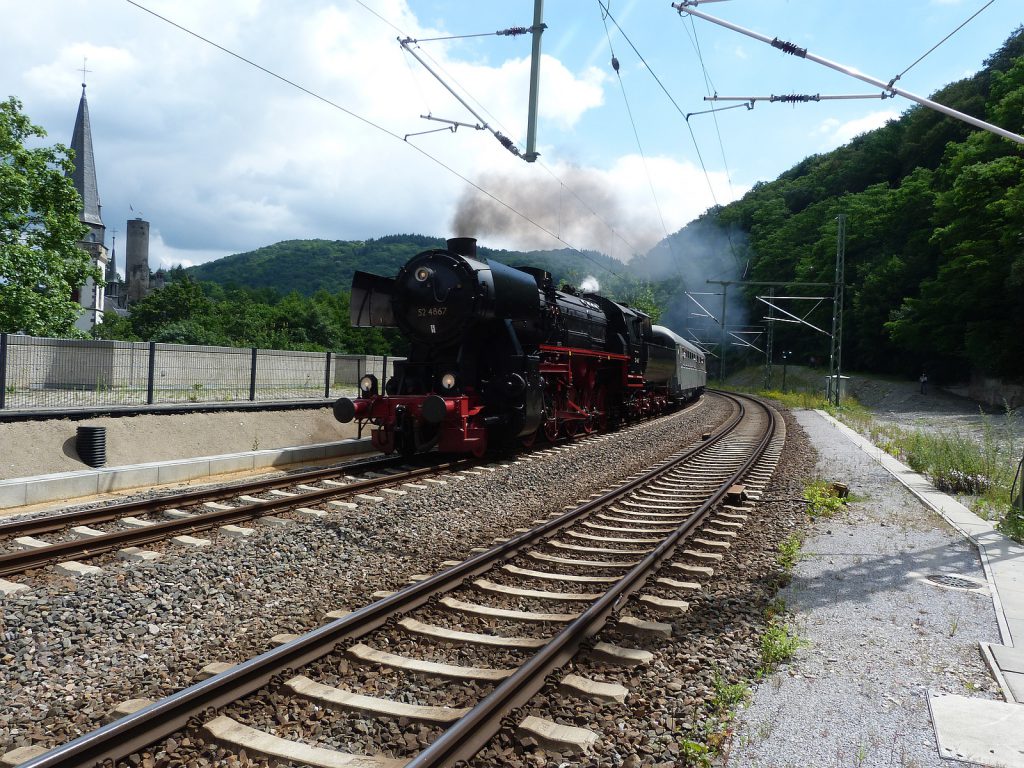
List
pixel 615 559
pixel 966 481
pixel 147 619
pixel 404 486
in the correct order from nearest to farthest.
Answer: pixel 147 619 < pixel 615 559 < pixel 404 486 < pixel 966 481

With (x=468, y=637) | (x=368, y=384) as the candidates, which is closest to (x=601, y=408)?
(x=368, y=384)

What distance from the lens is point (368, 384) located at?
1251cm

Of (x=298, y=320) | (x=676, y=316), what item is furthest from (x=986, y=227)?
(x=298, y=320)

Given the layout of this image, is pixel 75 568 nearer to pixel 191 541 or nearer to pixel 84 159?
pixel 191 541

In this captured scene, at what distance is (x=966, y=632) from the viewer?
479cm

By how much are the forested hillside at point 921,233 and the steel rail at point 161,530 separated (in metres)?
33.8

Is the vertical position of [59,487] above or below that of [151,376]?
below

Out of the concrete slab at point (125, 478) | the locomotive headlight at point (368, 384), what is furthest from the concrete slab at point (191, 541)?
the locomotive headlight at point (368, 384)

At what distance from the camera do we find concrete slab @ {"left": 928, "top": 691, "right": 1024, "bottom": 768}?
319 cm

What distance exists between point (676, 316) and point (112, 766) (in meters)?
63.8

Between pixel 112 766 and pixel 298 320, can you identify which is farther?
pixel 298 320

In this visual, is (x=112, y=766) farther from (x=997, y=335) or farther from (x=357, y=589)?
(x=997, y=335)

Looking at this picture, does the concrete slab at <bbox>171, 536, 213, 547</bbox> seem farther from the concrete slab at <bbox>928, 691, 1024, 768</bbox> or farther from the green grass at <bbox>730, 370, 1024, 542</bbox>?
the green grass at <bbox>730, 370, 1024, 542</bbox>

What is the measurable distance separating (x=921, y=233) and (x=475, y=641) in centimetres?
5456
